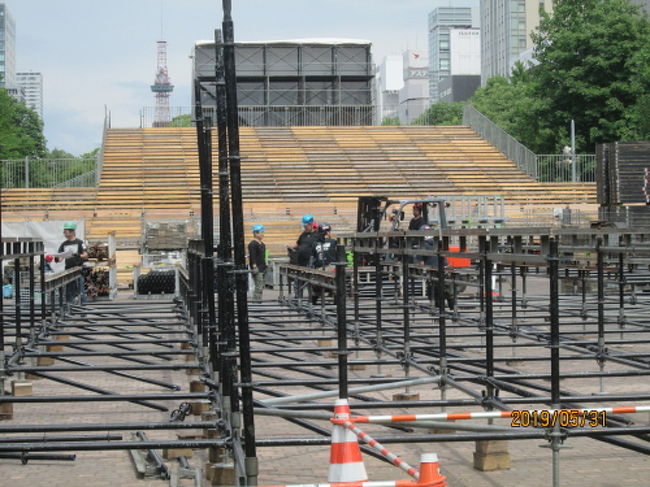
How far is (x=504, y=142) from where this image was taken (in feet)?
171

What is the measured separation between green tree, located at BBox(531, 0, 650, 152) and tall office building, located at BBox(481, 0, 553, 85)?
98.2m

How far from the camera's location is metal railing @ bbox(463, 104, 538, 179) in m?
49.3

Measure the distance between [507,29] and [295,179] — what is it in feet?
444

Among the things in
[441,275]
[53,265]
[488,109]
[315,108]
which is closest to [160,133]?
[315,108]

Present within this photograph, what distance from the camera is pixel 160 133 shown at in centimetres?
5384

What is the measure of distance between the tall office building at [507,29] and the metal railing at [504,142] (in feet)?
362

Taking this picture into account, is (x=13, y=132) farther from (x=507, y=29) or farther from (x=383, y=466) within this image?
(x=507, y=29)

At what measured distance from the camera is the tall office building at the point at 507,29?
172 metres

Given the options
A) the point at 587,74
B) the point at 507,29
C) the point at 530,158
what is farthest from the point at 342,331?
the point at 507,29

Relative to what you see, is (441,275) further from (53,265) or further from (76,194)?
(76,194)
